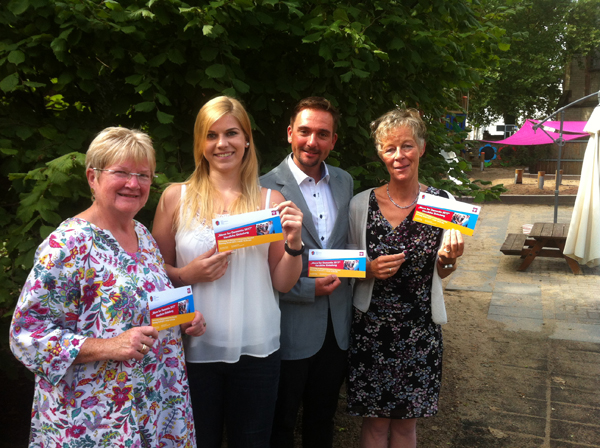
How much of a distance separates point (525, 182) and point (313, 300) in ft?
75.1

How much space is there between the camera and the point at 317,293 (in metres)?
2.59

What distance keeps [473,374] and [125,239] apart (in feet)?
13.9

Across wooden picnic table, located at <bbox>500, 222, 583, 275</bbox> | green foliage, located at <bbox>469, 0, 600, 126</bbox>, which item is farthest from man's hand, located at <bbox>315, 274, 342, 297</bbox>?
green foliage, located at <bbox>469, 0, 600, 126</bbox>

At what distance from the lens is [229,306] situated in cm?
223

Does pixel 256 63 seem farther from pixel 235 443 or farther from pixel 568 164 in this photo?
pixel 568 164

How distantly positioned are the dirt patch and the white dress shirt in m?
13.3

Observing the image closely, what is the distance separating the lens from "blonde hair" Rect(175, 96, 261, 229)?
7.34 ft

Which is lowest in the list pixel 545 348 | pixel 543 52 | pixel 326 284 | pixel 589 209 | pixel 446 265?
pixel 545 348

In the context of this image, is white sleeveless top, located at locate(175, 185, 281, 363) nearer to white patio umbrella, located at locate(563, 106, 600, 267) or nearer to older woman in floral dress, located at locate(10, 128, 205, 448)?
older woman in floral dress, located at locate(10, 128, 205, 448)

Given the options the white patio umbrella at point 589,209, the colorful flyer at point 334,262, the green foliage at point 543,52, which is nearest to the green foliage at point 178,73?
the colorful flyer at point 334,262

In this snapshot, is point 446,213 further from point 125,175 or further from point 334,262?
point 125,175

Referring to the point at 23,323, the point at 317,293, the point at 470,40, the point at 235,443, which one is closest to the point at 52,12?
the point at 23,323

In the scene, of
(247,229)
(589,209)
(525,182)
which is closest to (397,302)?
(247,229)

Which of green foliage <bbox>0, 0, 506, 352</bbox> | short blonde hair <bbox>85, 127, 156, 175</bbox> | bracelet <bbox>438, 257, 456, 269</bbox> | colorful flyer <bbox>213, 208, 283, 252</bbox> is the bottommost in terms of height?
bracelet <bbox>438, 257, 456, 269</bbox>
